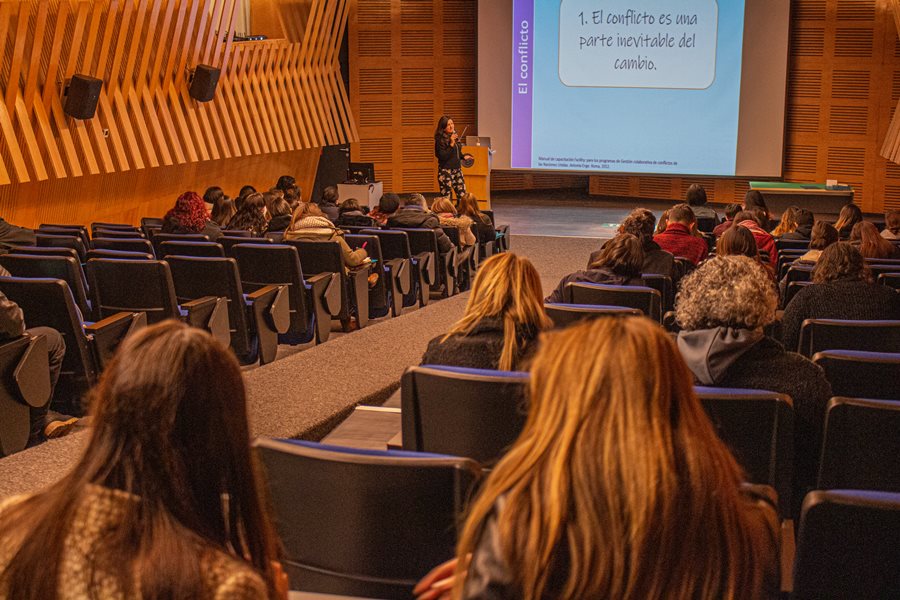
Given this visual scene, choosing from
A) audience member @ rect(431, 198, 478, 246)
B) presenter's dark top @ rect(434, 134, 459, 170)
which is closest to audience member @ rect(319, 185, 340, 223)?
audience member @ rect(431, 198, 478, 246)

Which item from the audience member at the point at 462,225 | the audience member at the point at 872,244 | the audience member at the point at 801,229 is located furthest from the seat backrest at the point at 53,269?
the audience member at the point at 801,229

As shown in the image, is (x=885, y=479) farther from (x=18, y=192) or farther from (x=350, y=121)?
(x=350, y=121)

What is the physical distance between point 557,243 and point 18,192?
19.1ft

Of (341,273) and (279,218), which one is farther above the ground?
(279,218)

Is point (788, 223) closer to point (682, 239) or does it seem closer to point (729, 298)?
point (682, 239)

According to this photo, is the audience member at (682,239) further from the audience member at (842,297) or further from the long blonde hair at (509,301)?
the long blonde hair at (509,301)

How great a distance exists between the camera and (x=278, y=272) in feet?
20.6

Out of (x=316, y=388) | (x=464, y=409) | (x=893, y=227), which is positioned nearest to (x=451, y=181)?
(x=893, y=227)

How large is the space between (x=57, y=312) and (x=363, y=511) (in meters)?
3.04

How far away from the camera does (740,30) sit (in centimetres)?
1353

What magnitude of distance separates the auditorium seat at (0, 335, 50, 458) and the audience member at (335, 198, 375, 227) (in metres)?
4.84

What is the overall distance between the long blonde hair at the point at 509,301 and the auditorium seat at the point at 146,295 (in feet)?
7.52

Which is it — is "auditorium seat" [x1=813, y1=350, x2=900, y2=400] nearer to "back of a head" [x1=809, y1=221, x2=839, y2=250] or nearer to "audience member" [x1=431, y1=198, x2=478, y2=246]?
"back of a head" [x1=809, y1=221, x2=839, y2=250]

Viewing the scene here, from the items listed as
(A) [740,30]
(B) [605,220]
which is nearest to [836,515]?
(B) [605,220]
